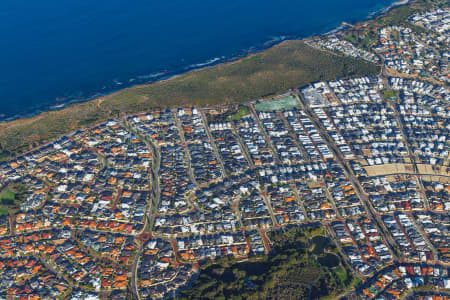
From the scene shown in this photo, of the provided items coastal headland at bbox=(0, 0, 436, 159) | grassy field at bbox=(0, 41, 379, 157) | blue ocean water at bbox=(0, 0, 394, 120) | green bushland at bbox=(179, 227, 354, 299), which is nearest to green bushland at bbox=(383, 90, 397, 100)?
coastal headland at bbox=(0, 0, 436, 159)

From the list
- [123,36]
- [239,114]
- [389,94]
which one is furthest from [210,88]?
[123,36]

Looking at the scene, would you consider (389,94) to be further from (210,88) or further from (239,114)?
(210,88)

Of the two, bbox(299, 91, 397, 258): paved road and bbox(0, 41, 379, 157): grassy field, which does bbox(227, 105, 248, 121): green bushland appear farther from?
bbox(299, 91, 397, 258): paved road

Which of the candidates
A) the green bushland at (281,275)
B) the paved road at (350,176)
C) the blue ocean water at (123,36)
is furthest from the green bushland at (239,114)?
the green bushland at (281,275)

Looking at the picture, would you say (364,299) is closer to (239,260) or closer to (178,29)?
(239,260)

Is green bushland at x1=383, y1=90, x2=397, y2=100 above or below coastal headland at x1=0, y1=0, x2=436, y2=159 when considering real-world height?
below
